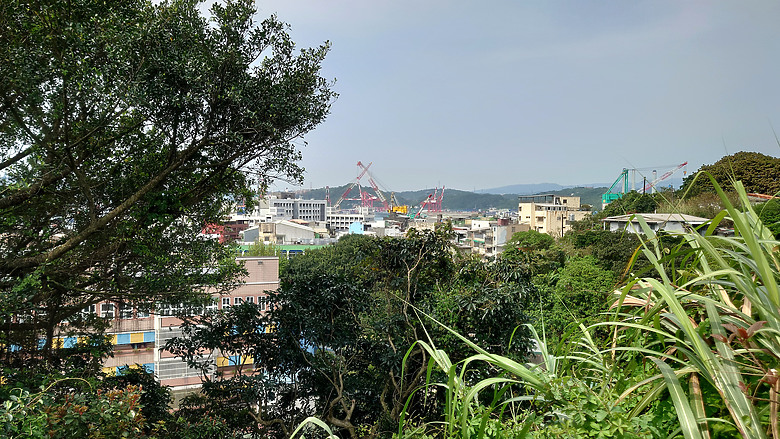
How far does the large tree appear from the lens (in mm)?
3211

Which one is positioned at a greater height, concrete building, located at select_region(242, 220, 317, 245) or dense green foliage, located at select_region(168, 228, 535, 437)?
dense green foliage, located at select_region(168, 228, 535, 437)

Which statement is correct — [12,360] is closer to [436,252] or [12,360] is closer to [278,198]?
[436,252]

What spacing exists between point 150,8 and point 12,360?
3127mm

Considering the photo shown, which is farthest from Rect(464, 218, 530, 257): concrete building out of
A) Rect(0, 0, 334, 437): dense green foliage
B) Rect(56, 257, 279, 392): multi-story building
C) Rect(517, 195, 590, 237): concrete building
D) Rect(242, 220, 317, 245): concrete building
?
Rect(0, 0, 334, 437): dense green foliage

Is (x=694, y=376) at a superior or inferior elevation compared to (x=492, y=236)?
superior

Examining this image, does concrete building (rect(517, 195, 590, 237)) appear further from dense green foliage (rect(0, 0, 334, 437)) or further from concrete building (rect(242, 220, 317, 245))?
dense green foliage (rect(0, 0, 334, 437))

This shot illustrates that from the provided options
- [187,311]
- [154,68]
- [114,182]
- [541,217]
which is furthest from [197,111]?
[541,217]

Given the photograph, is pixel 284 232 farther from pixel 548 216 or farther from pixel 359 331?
pixel 359 331

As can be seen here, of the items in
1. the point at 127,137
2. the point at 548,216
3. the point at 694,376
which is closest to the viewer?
the point at 694,376

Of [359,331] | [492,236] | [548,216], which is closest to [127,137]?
[359,331]

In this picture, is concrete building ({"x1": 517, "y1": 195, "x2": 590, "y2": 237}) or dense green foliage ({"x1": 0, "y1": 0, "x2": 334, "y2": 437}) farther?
concrete building ({"x1": 517, "y1": 195, "x2": 590, "y2": 237})

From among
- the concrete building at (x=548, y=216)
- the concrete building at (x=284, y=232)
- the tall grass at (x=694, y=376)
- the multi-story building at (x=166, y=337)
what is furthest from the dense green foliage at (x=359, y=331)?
the concrete building at (x=284, y=232)

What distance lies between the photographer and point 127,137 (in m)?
4.02

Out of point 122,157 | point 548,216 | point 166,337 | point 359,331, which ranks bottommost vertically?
point 166,337
